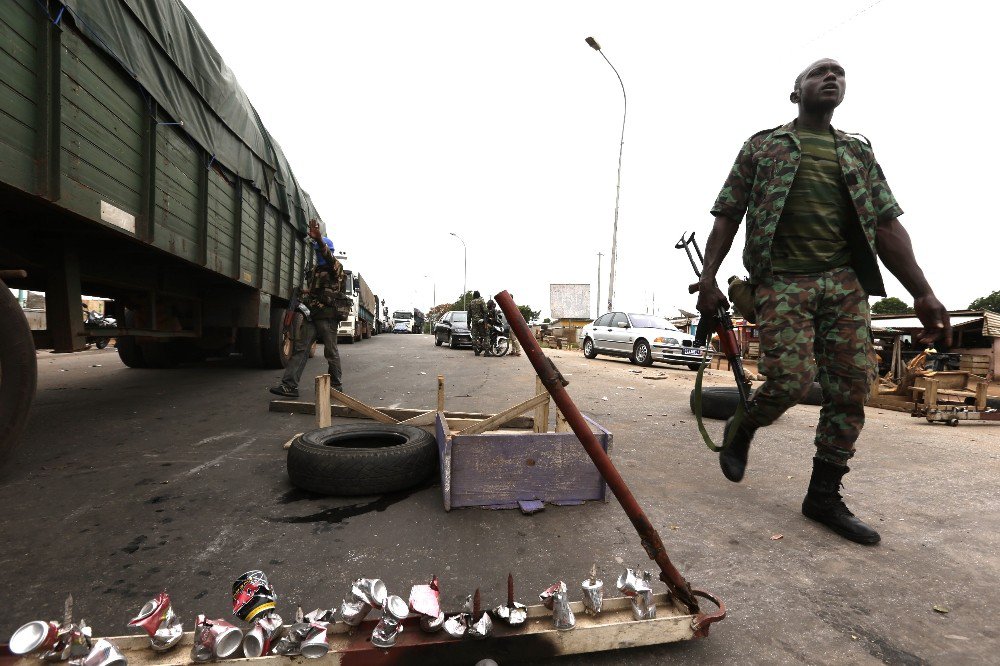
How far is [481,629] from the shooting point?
1.33 meters

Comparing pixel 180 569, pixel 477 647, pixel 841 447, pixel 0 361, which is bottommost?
pixel 180 569

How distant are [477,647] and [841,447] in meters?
2.06

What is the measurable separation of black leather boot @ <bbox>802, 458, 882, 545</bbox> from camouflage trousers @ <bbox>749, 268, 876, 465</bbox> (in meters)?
0.06

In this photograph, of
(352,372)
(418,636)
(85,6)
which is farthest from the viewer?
(352,372)

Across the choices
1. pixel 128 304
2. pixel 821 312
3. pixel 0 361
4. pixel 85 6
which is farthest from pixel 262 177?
pixel 821 312

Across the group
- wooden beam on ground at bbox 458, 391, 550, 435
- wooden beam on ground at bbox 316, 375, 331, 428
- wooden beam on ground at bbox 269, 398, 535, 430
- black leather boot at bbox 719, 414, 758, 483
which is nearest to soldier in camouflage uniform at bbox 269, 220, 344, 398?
wooden beam on ground at bbox 269, 398, 535, 430

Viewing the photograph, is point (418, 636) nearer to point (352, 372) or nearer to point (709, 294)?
point (709, 294)

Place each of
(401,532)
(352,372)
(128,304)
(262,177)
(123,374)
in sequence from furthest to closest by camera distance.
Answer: (352,372) → (123,374) → (262,177) → (128,304) → (401,532)

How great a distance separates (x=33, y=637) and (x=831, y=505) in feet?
9.77

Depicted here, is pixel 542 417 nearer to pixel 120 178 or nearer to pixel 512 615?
pixel 512 615

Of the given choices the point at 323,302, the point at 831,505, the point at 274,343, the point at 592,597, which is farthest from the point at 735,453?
the point at 274,343

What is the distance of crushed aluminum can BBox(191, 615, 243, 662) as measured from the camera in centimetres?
117

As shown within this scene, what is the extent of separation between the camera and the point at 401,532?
2.31 m

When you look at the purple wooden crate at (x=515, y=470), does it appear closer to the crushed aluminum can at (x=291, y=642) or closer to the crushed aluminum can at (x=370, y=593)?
the crushed aluminum can at (x=370, y=593)
